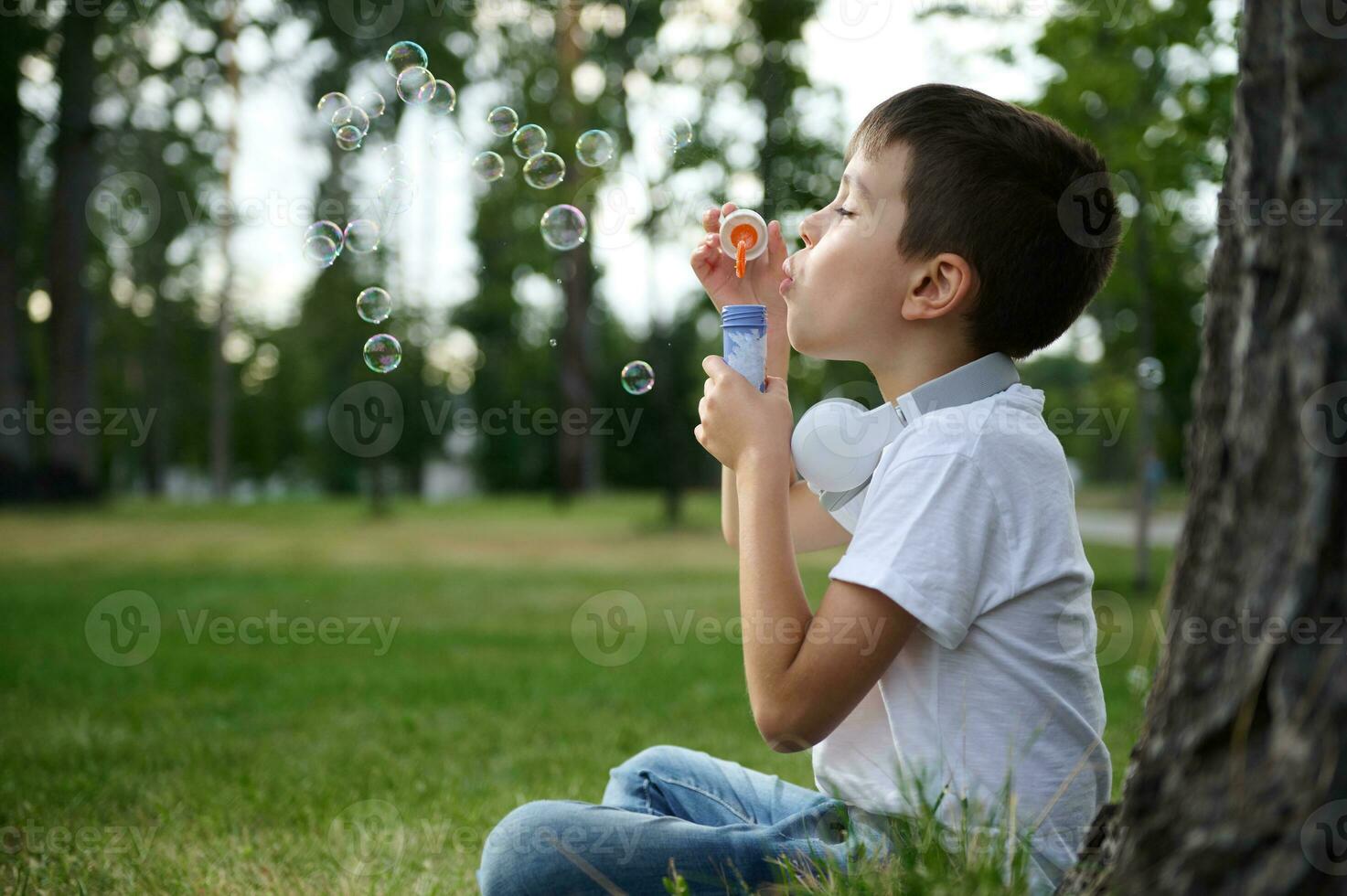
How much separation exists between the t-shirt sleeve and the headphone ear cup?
176mm

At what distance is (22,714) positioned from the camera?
468 centimetres

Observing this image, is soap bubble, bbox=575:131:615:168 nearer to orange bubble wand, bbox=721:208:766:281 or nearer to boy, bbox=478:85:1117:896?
orange bubble wand, bbox=721:208:766:281

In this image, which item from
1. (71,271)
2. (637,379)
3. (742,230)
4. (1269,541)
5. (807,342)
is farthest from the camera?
(71,271)

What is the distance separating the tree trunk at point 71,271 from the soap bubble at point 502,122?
16.1m

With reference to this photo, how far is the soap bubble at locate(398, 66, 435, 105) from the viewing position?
12.2ft

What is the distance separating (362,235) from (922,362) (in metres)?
2.60

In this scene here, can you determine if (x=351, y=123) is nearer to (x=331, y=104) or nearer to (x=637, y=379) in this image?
(x=331, y=104)

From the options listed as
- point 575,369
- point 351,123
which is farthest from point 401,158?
point 575,369

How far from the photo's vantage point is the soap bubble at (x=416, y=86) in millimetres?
3730

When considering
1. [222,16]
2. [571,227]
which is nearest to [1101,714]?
[571,227]

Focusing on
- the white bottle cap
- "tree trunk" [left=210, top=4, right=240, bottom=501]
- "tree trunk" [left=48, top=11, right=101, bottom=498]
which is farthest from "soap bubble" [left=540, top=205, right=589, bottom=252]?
"tree trunk" [left=48, top=11, right=101, bottom=498]

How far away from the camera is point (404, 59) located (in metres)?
3.90

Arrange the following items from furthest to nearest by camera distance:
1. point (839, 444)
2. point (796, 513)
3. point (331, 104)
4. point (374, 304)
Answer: point (331, 104)
point (374, 304)
point (796, 513)
point (839, 444)

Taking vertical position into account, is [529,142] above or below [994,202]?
above
